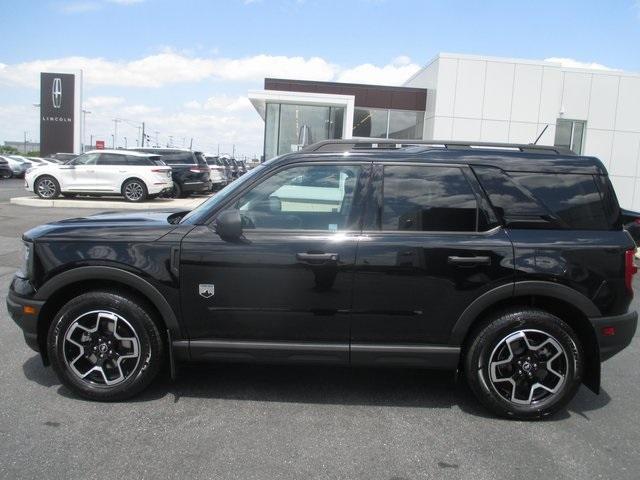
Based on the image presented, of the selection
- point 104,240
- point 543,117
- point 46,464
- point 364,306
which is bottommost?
point 46,464

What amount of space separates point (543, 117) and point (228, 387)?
1900 centimetres

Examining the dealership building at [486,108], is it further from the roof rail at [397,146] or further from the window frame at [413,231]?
the window frame at [413,231]

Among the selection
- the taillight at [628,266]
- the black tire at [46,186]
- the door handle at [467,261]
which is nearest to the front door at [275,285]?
the door handle at [467,261]

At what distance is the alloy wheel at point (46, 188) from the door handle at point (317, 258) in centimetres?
1670

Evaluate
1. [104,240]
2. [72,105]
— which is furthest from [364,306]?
[72,105]

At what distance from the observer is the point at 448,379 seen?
4.42 metres

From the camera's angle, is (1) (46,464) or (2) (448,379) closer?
(1) (46,464)

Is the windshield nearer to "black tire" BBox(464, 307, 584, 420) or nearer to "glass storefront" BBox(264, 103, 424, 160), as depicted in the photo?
"black tire" BBox(464, 307, 584, 420)

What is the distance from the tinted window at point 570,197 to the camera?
12.1ft

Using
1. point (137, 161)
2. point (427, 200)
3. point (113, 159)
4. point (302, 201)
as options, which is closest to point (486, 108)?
point (137, 161)

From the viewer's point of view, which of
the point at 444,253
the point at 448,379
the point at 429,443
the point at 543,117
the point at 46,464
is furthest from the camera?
the point at 543,117

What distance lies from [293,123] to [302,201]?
15.8 metres

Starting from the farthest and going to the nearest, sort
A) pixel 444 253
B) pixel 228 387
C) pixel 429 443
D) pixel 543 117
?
pixel 543 117, pixel 228 387, pixel 444 253, pixel 429 443

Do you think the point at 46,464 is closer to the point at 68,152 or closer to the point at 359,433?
the point at 359,433
